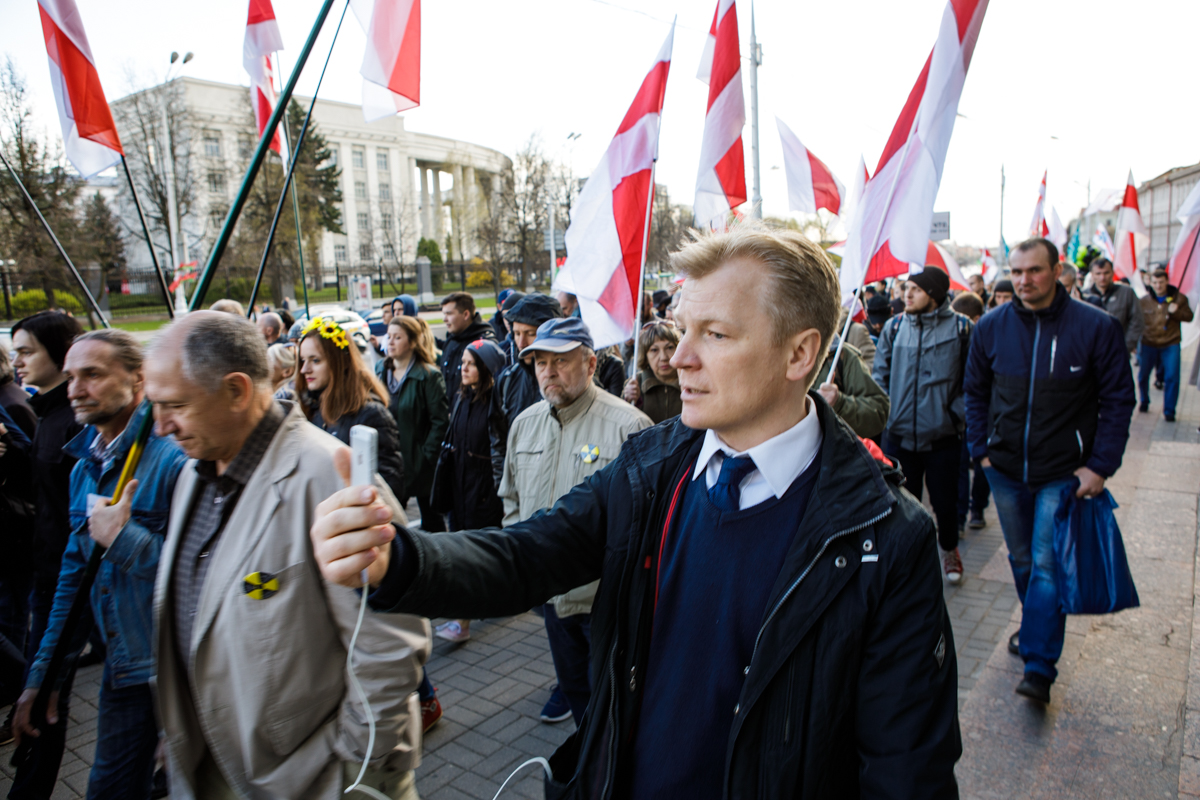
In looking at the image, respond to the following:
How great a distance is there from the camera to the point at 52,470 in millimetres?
3697

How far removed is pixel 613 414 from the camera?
353 cm

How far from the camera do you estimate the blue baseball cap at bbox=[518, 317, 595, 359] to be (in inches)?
142

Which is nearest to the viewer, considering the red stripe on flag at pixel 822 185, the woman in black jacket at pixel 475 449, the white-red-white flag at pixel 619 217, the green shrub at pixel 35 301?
the white-red-white flag at pixel 619 217

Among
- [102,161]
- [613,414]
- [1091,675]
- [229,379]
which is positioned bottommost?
[1091,675]

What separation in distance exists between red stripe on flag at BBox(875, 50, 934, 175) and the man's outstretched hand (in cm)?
360

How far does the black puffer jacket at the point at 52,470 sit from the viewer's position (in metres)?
3.52

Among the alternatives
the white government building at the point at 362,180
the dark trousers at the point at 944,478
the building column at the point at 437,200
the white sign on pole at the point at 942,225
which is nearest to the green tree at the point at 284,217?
the white government building at the point at 362,180

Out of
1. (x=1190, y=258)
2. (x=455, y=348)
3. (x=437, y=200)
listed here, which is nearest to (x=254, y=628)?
(x=455, y=348)

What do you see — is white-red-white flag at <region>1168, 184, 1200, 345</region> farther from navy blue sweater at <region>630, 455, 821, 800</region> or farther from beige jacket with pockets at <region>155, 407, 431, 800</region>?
beige jacket with pockets at <region>155, 407, 431, 800</region>

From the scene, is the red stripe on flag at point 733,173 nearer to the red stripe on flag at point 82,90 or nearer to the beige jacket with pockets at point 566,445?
the beige jacket with pockets at point 566,445

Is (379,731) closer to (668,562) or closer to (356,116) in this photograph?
(668,562)

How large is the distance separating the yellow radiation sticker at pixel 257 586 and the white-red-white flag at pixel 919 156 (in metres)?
3.23

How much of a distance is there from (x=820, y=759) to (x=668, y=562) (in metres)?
0.46

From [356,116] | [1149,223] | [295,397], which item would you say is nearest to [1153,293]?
[295,397]
